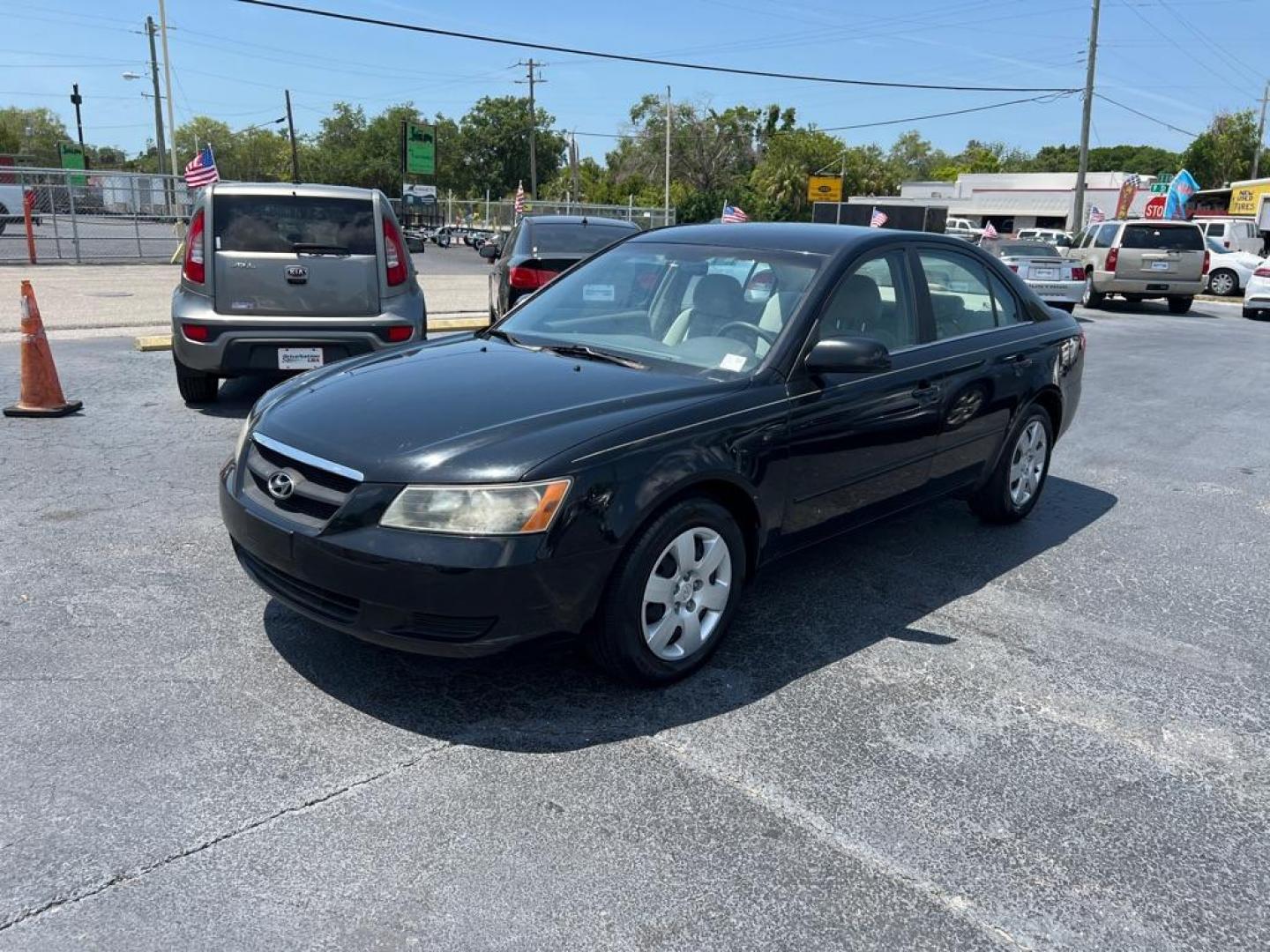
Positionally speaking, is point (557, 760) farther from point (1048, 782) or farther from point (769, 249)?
point (769, 249)

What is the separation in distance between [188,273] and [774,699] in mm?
5813

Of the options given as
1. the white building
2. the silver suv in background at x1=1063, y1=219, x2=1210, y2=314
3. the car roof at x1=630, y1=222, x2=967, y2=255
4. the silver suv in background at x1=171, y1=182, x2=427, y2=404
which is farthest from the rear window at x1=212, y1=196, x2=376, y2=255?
the white building

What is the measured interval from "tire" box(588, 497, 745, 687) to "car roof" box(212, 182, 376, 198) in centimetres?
498

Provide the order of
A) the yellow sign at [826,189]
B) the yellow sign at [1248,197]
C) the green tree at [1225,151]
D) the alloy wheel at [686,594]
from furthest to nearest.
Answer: the green tree at [1225,151] < the yellow sign at [826,189] < the yellow sign at [1248,197] < the alloy wheel at [686,594]

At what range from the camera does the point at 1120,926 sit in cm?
253

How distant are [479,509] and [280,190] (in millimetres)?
5463

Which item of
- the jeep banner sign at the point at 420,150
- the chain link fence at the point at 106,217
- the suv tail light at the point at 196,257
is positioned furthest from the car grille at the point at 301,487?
the jeep banner sign at the point at 420,150

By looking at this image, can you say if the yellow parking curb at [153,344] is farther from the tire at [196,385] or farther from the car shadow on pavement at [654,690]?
the car shadow on pavement at [654,690]

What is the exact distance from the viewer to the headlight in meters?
3.11

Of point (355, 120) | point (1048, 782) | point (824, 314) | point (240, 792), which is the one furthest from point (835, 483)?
point (355, 120)

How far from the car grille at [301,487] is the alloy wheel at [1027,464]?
12.2 feet

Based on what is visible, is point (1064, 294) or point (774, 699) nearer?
point (774, 699)

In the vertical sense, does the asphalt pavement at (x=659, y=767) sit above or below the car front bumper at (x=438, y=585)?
below

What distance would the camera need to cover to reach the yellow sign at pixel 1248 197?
4066 cm
